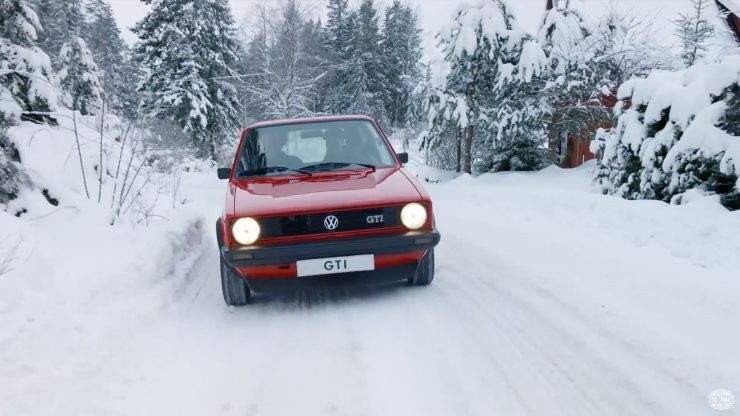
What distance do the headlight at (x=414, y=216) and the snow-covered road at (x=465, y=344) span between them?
0.61 metres

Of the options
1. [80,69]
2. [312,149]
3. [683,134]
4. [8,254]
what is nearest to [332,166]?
[312,149]

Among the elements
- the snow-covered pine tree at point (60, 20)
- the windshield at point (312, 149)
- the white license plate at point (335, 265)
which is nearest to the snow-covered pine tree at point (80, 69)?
the windshield at point (312, 149)

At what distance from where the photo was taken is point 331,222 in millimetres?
3740

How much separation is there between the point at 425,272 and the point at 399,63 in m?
53.5

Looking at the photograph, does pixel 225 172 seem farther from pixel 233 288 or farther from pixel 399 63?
pixel 399 63

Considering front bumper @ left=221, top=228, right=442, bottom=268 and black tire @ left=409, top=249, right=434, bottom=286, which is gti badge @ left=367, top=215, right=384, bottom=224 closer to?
front bumper @ left=221, top=228, right=442, bottom=268

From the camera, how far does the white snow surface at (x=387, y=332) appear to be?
251 centimetres

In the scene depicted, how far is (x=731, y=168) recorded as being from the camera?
18.0 feet

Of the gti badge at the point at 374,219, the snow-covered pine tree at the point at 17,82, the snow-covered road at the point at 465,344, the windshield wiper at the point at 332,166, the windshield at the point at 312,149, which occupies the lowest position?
the snow-covered road at the point at 465,344

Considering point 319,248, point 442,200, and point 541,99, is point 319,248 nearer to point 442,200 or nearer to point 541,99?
point 442,200

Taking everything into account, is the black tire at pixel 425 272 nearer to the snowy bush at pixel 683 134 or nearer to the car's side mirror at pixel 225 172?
the car's side mirror at pixel 225 172

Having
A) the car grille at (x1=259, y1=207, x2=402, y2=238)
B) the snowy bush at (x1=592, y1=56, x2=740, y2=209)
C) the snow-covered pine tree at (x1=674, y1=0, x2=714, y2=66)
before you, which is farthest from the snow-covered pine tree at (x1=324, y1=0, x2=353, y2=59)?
the car grille at (x1=259, y1=207, x2=402, y2=238)

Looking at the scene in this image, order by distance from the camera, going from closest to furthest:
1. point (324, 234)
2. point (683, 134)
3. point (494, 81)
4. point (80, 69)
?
1. point (324, 234)
2. point (683, 134)
3. point (494, 81)
4. point (80, 69)

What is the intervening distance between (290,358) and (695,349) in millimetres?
2247
